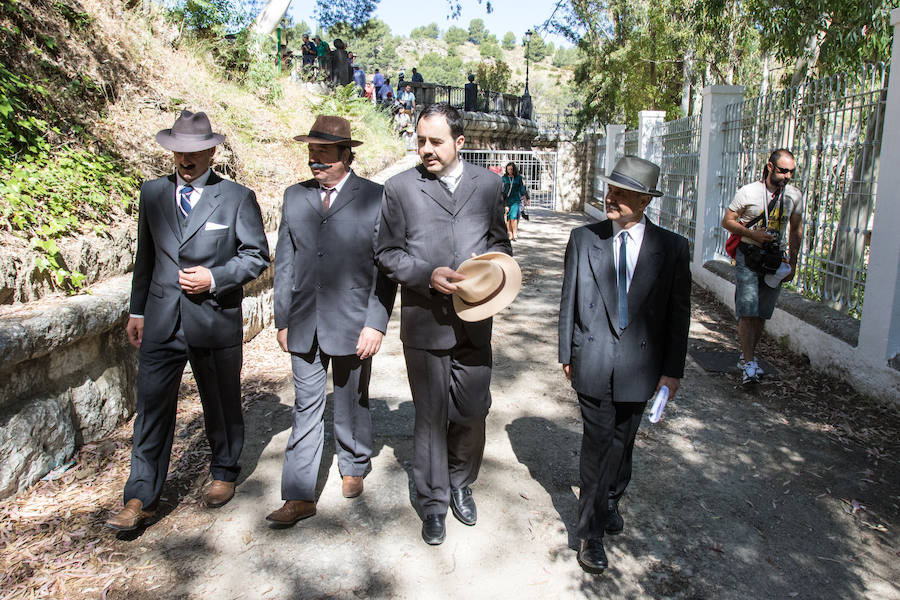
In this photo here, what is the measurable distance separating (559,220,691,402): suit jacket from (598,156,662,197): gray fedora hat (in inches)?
8.7

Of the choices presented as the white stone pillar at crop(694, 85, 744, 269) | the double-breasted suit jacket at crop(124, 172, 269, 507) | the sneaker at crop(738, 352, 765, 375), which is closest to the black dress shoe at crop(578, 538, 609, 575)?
the double-breasted suit jacket at crop(124, 172, 269, 507)

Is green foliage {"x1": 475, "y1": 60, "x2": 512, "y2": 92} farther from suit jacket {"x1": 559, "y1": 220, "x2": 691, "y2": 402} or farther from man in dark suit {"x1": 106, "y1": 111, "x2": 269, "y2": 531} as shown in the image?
suit jacket {"x1": 559, "y1": 220, "x2": 691, "y2": 402}

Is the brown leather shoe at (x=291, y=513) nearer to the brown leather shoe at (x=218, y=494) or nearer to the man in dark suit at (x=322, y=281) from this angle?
the man in dark suit at (x=322, y=281)

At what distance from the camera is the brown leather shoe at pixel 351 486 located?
380 centimetres

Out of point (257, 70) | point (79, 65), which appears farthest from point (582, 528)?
point (257, 70)

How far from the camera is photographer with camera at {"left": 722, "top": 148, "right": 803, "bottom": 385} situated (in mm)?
5441

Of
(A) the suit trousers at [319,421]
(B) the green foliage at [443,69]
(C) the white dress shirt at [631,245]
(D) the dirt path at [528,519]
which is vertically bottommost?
(D) the dirt path at [528,519]

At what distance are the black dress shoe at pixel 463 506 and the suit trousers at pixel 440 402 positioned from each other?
0.52ft

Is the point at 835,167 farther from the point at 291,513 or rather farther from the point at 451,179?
the point at 291,513

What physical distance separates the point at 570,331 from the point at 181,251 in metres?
2.04

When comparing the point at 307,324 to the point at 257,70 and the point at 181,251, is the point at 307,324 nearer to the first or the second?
the point at 181,251

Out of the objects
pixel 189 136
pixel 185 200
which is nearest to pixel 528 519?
pixel 185 200

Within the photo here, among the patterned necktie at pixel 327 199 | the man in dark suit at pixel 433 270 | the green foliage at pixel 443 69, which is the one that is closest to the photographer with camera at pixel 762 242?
the man in dark suit at pixel 433 270

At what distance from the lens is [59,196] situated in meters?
4.77
